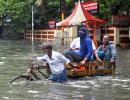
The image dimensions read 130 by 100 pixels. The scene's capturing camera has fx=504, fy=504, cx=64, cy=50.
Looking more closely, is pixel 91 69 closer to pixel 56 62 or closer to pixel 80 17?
pixel 56 62

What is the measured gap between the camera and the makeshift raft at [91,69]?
15.3 metres

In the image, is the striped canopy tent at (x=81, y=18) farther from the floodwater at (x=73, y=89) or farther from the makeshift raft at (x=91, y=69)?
the floodwater at (x=73, y=89)

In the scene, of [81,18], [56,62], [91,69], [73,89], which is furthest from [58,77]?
[81,18]

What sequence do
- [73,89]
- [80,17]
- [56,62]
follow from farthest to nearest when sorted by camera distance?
[80,17]
[56,62]
[73,89]

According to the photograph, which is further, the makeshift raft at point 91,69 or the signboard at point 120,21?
the signboard at point 120,21

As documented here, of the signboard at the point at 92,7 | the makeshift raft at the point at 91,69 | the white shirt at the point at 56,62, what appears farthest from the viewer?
the signboard at the point at 92,7

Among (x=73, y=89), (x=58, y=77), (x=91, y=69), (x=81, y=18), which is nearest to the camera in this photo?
(x=73, y=89)

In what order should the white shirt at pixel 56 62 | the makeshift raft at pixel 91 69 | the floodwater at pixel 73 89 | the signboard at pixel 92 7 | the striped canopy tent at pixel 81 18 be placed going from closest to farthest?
the floodwater at pixel 73 89, the white shirt at pixel 56 62, the makeshift raft at pixel 91 69, the striped canopy tent at pixel 81 18, the signboard at pixel 92 7

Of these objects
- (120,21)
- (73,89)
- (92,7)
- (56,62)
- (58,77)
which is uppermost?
(92,7)

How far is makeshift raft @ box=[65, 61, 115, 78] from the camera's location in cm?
1528

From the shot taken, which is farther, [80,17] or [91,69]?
[80,17]

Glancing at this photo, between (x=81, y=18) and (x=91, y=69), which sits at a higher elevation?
(x=81, y=18)

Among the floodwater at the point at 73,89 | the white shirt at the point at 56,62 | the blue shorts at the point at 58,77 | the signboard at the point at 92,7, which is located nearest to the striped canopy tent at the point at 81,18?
the signboard at the point at 92,7

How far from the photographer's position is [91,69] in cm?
→ 1585
